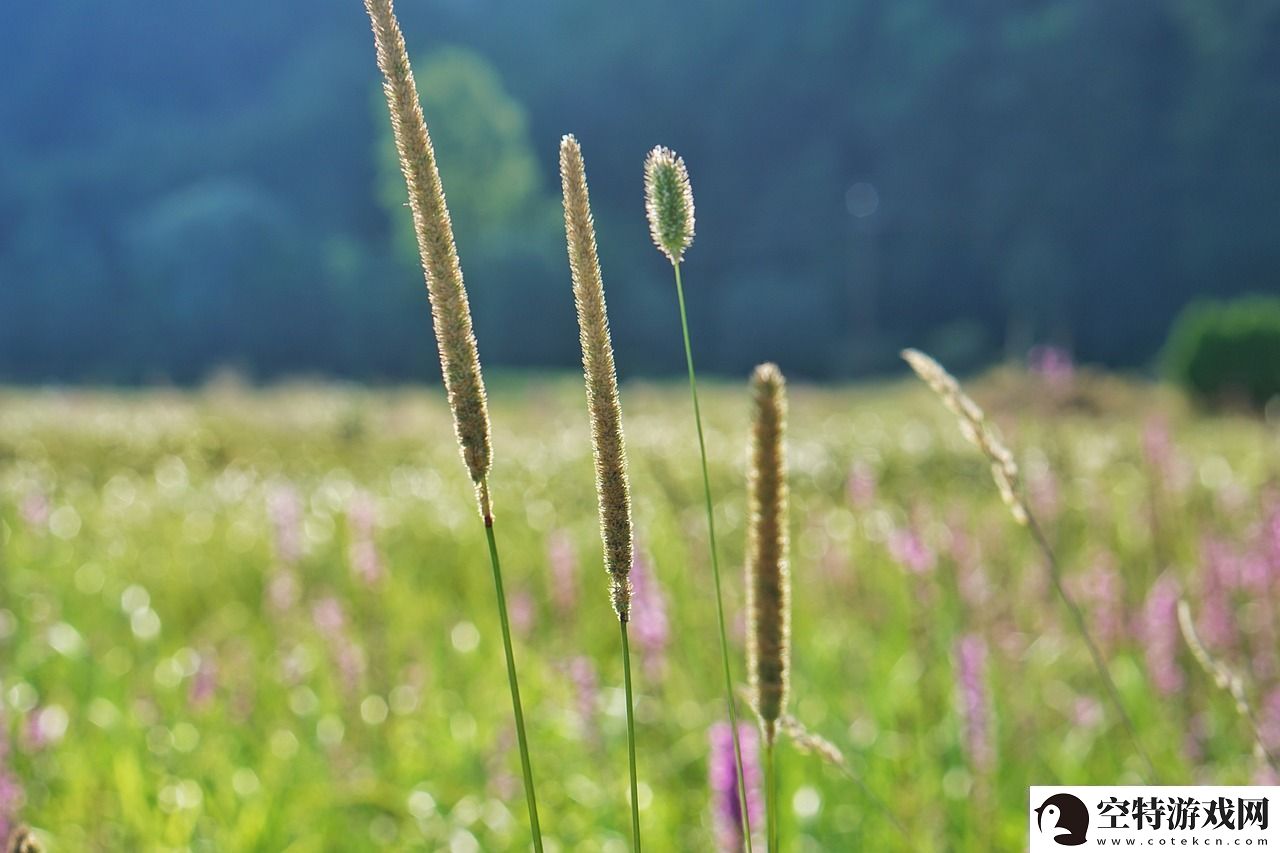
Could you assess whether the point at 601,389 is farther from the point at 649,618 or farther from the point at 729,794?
the point at 649,618

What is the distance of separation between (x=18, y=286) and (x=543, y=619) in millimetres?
44472

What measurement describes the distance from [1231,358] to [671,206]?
21.4m

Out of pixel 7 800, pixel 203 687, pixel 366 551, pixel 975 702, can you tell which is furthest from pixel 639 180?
pixel 7 800

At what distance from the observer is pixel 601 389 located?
0.74 meters

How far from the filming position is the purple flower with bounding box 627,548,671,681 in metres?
2.77

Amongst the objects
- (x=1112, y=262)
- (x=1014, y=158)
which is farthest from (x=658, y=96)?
(x=1112, y=262)

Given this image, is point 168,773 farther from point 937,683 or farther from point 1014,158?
point 1014,158

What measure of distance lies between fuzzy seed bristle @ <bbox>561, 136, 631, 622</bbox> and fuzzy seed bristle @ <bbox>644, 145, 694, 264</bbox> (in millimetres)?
77

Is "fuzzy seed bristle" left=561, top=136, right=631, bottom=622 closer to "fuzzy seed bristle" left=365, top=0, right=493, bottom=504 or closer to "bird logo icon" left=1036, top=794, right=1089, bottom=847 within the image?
"fuzzy seed bristle" left=365, top=0, right=493, bottom=504

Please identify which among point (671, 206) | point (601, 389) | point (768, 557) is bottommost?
point (768, 557)

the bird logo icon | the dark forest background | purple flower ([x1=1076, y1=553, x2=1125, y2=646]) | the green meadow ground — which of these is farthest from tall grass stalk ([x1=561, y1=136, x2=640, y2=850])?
the dark forest background

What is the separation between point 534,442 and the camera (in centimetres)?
1247

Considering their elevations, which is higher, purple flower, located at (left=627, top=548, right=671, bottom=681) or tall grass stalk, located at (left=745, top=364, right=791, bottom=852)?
tall grass stalk, located at (left=745, top=364, right=791, bottom=852)

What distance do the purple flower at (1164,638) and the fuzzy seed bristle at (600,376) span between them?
9.28 feet
